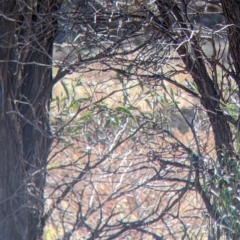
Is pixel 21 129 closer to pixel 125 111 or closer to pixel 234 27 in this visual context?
pixel 125 111

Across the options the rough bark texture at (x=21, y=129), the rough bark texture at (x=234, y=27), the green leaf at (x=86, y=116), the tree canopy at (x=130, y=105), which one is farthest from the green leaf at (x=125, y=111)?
the rough bark texture at (x=234, y=27)

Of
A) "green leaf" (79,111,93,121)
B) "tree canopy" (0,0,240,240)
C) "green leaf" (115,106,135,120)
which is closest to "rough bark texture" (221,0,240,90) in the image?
"tree canopy" (0,0,240,240)

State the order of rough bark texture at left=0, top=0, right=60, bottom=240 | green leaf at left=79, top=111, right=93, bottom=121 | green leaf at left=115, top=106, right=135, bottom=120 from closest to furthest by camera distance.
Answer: green leaf at left=115, top=106, right=135, bottom=120 < rough bark texture at left=0, top=0, right=60, bottom=240 < green leaf at left=79, top=111, right=93, bottom=121

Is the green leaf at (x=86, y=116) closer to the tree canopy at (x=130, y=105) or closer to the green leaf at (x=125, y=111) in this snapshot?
the tree canopy at (x=130, y=105)

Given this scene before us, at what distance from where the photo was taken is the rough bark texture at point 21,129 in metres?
3.90

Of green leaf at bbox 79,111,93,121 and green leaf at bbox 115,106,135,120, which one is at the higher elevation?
green leaf at bbox 79,111,93,121

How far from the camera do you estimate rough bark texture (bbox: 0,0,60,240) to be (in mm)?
3902

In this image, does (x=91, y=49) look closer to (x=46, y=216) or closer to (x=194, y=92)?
(x=194, y=92)

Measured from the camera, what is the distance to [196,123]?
4207 millimetres

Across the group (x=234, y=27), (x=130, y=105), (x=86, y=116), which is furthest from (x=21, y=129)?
(x=234, y=27)

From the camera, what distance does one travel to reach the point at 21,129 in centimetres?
410

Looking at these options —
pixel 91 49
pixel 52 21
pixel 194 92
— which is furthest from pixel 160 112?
pixel 52 21

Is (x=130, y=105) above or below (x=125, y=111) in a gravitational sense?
above

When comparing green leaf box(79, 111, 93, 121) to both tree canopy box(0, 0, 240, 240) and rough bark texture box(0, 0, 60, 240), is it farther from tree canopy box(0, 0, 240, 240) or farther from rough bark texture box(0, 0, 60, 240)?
rough bark texture box(0, 0, 60, 240)
